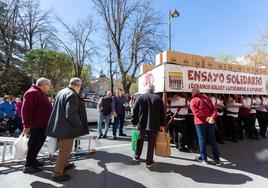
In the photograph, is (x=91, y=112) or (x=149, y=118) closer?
(x=149, y=118)

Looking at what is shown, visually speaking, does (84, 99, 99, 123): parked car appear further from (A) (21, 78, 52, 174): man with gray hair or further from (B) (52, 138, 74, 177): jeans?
(B) (52, 138, 74, 177): jeans

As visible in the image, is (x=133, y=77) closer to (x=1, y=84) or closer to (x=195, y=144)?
(x=1, y=84)

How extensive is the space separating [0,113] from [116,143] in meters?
5.20

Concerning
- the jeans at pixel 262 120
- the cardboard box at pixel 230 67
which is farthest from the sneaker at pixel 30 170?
the jeans at pixel 262 120

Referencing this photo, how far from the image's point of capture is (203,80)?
576 centimetres

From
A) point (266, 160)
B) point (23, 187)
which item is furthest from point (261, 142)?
point (23, 187)

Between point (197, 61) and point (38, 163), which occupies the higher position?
point (197, 61)

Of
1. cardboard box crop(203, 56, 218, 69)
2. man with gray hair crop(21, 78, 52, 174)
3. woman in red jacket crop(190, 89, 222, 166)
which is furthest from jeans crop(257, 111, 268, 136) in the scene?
man with gray hair crop(21, 78, 52, 174)

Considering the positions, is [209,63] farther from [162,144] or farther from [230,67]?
[162,144]

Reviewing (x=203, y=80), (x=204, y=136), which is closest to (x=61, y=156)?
(x=204, y=136)

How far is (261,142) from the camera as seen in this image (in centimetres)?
646

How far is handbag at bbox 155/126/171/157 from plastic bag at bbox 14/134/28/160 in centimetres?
275

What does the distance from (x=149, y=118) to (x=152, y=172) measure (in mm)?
1062

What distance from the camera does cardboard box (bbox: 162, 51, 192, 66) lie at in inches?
206
